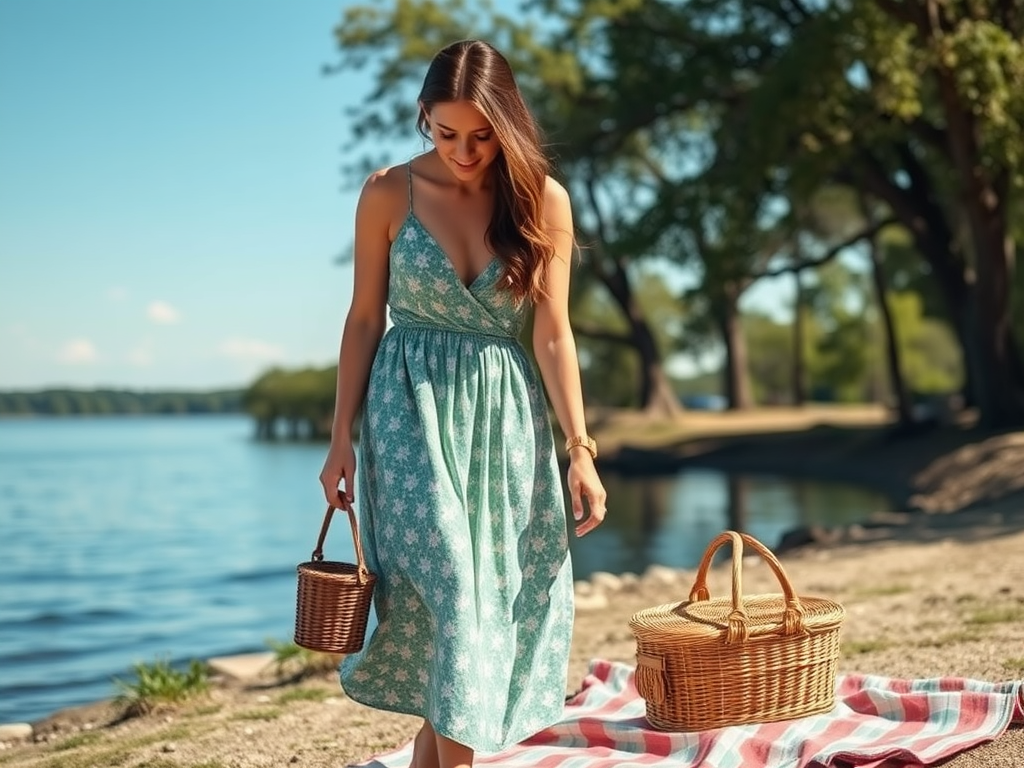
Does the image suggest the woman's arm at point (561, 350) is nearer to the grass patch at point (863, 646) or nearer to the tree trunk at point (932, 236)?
the grass patch at point (863, 646)

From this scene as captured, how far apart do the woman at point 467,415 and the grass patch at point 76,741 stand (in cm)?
228

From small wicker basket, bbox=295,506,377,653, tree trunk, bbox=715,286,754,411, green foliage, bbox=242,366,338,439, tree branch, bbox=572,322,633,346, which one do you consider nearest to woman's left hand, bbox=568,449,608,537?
small wicker basket, bbox=295,506,377,653

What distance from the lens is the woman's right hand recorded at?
12.5 feet

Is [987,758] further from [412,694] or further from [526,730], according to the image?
[412,694]

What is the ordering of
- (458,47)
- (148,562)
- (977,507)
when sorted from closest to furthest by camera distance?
(458,47), (977,507), (148,562)

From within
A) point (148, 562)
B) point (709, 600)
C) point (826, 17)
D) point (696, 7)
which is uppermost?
point (696, 7)

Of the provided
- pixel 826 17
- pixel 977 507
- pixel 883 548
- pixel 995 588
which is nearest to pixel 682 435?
pixel 826 17

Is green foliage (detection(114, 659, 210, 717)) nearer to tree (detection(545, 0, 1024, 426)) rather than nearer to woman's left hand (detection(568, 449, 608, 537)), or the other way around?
woman's left hand (detection(568, 449, 608, 537))

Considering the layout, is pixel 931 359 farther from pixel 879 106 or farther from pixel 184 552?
pixel 184 552

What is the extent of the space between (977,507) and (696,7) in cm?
1087

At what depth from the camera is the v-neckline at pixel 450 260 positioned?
379 centimetres

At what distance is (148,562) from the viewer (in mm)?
17109

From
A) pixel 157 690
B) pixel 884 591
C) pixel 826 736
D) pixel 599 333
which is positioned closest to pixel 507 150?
pixel 826 736

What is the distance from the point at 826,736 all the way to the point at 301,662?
3554mm
